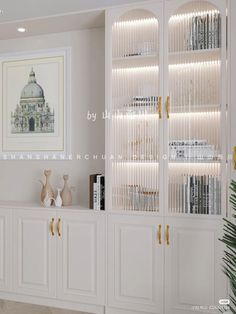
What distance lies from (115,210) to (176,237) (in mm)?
529

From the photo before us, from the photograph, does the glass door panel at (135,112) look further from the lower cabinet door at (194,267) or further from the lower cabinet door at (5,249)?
the lower cabinet door at (5,249)

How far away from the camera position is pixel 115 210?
290 cm

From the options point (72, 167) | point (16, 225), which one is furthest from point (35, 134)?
point (16, 225)

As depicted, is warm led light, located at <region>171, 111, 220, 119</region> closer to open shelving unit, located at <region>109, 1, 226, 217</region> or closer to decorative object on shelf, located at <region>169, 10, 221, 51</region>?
open shelving unit, located at <region>109, 1, 226, 217</region>

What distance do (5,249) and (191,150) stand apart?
1920mm

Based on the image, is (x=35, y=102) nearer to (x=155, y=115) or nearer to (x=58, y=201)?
(x=58, y=201)

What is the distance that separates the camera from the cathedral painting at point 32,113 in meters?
3.48

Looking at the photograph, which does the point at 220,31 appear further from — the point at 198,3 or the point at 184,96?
the point at 184,96

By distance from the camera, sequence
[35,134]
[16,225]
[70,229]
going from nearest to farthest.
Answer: [70,229] < [16,225] < [35,134]

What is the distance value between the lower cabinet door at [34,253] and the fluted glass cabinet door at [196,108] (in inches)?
44.5

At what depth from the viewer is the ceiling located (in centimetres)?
318

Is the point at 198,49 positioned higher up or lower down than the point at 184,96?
higher up

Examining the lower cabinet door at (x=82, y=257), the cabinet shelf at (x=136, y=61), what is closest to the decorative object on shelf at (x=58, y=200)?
the lower cabinet door at (x=82, y=257)

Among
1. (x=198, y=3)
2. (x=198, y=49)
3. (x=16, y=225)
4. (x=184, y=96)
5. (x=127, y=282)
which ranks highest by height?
(x=198, y=3)
